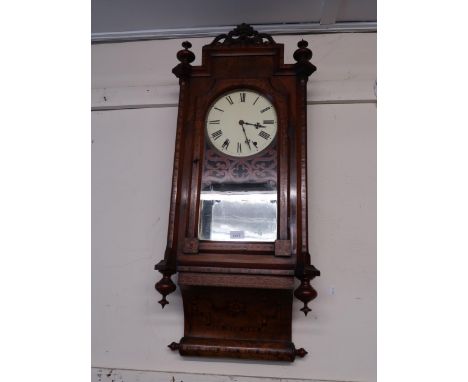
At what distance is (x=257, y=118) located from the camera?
0.93 meters

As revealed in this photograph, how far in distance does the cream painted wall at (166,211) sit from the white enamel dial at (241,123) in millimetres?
177

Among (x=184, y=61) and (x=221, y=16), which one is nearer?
(x=184, y=61)

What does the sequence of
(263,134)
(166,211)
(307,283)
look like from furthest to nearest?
(166,211) < (263,134) < (307,283)

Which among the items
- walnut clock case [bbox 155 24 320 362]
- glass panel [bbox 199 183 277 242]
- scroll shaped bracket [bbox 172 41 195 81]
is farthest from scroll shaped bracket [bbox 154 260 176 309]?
scroll shaped bracket [bbox 172 41 195 81]

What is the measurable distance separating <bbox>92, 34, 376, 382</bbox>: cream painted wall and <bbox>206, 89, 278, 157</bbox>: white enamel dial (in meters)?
0.18

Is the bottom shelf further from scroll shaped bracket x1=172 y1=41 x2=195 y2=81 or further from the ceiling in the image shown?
the ceiling

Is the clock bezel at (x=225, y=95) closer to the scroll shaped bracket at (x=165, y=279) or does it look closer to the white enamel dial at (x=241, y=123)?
the white enamel dial at (x=241, y=123)

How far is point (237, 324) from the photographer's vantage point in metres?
0.91

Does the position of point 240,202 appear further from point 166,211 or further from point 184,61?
point 184,61

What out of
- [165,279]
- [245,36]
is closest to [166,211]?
[165,279]

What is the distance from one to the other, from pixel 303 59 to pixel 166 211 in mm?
561

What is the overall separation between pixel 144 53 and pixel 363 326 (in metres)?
1.05

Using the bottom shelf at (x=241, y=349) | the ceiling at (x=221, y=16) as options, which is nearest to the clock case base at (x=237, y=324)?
the bottom shelf at (x=241, y=349)

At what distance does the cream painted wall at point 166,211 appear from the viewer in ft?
3.05
